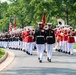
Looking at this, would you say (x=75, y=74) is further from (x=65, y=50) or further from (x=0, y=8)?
(x=0, y=8)

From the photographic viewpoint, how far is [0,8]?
81.8m

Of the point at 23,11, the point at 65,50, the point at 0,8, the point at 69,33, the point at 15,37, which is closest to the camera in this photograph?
the point at 69,33

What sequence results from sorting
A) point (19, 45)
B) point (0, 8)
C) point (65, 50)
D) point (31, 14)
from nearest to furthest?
point (65, 50) → point (19, 45) → point (31, 14) → point (0, 8)

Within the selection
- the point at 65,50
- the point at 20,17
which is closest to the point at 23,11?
the point at 20,17

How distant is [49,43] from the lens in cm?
1869

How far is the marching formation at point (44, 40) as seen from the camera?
18547 millimetres

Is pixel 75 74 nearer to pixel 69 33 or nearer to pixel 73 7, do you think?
pixel 69 33

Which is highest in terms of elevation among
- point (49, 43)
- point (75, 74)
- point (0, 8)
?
point (0, 8)

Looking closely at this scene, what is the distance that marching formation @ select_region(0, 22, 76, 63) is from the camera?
1855 centimetres

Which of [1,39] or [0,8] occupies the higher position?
[0,8]

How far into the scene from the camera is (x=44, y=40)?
18609 mm

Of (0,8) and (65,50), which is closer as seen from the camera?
(65,50)

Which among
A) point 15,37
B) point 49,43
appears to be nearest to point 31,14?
point 15,37

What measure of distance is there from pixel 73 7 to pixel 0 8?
124ft
